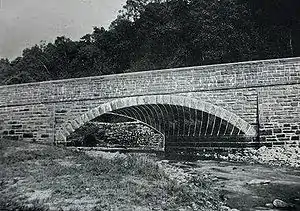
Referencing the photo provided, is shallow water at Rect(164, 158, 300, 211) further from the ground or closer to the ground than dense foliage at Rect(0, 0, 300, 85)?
closer to the ground

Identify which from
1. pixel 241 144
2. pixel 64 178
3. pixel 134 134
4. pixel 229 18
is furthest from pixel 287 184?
pixel 229 18

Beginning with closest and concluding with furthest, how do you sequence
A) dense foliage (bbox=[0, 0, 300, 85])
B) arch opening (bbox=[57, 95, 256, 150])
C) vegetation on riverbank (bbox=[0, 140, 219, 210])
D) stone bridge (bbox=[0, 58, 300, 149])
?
1. vegetation on riverbank (bbox=[0, 140, 219, 210])
2. stone bridge (bbox=[0, 58, 300, 149])
3. arch opening (bbox=[57, 95, 256, 150])
4. dense foliage (bbox=[0, 0, 300, 85])

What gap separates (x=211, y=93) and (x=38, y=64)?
88.7 feet

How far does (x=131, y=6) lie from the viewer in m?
33.0

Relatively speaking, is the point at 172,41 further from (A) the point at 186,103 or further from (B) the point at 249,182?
(B) the point at 249,182

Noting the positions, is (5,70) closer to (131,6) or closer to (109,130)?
(131,6)

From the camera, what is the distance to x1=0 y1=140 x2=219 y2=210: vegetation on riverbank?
559 centimetres

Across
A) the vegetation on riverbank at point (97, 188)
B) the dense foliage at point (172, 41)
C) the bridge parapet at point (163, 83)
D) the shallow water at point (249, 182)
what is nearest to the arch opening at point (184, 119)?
the bridge parapet at point (163, 83)

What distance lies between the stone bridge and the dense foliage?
10702 millimetres

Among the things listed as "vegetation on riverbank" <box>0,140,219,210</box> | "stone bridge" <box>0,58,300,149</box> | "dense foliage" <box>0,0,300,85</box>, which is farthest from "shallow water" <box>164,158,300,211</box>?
"dense foliage" <box>0,0,300,85</box>

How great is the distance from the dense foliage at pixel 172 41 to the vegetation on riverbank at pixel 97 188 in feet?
56.0

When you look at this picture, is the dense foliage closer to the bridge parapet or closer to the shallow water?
the bridge parapet

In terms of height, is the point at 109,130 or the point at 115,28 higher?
the point at 115,28

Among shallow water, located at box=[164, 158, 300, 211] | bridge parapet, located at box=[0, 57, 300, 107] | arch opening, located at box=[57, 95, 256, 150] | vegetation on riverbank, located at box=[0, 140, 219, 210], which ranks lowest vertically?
shallow water, located at box=[164, 158, 300, 211]
